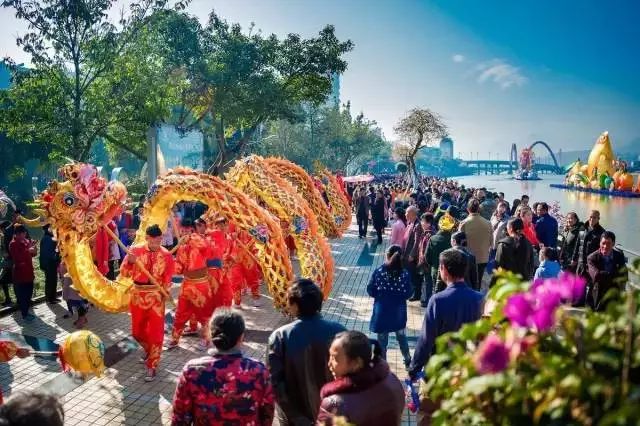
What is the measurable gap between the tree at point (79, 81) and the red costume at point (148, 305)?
25.0 feet

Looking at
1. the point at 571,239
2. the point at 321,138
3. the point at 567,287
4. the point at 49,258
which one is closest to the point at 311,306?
the point at 567,287

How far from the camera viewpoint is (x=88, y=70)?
12.0 m

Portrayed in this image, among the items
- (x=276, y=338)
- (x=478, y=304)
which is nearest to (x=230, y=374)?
(x=276, y=338)

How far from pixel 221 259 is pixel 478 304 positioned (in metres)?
3.82

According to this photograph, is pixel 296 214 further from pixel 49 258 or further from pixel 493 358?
pixel 493 358

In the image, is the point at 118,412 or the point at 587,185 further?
the point at 587,185

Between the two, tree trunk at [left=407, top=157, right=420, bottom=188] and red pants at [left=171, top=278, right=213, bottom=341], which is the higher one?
tree trunk at [left=407, top=157, right=420, bottom=188]

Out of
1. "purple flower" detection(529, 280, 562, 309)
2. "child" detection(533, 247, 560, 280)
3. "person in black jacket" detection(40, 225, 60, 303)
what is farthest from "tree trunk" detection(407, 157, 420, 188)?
"purple flower" detection(529, 280, 562, 309)

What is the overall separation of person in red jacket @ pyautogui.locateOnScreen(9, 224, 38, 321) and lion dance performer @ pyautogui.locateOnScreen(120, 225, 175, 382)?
2934mm

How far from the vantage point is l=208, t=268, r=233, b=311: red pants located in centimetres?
629

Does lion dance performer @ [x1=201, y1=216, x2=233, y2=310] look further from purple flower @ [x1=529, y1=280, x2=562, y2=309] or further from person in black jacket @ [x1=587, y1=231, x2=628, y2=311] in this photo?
purple flower @ [x1=529, y1=280, x2=562, y2=309]

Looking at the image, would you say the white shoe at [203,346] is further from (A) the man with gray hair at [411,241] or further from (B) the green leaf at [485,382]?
(B) the green leaf at [485,382]

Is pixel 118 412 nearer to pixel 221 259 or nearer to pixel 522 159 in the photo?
Result: pixel 221 259

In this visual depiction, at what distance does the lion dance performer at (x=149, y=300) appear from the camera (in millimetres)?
5219
